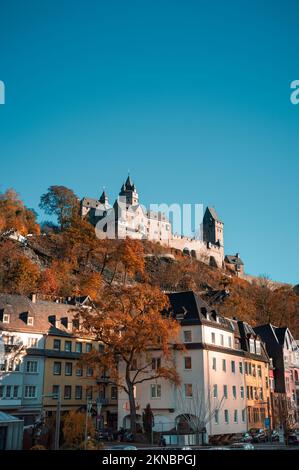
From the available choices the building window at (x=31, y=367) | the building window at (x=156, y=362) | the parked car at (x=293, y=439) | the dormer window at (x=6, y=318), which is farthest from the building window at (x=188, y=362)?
the dormer window at (x=6, y=318)

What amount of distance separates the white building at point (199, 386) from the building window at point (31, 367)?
9.49 metres

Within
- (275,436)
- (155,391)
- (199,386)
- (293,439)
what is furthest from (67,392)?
(293,439)

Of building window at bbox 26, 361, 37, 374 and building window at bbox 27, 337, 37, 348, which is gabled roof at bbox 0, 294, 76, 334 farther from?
building window at bbox 26, 361, 37, 374

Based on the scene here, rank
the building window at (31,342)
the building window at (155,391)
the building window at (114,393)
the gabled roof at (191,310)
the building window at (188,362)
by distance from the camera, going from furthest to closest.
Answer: the building window at (114,393) → the building window at (31,342) → the gabled roof at (191,310) → the building window at (155,391) → the building window at (188,362)

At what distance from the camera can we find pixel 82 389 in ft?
203

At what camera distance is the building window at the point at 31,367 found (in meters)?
56.8

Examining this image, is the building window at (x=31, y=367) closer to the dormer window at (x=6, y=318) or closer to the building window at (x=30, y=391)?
the building window at (x=30, y=391)

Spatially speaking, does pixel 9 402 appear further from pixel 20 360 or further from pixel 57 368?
pixel 57 368

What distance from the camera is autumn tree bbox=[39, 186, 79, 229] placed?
125188 mm

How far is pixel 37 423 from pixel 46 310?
1587 cm

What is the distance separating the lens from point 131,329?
48.7m

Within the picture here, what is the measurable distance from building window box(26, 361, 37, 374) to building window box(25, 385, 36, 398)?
151 centimetres

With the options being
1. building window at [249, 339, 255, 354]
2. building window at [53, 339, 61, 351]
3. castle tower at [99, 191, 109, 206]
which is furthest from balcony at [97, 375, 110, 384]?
castle tower at [99, 191, 109, 206]
